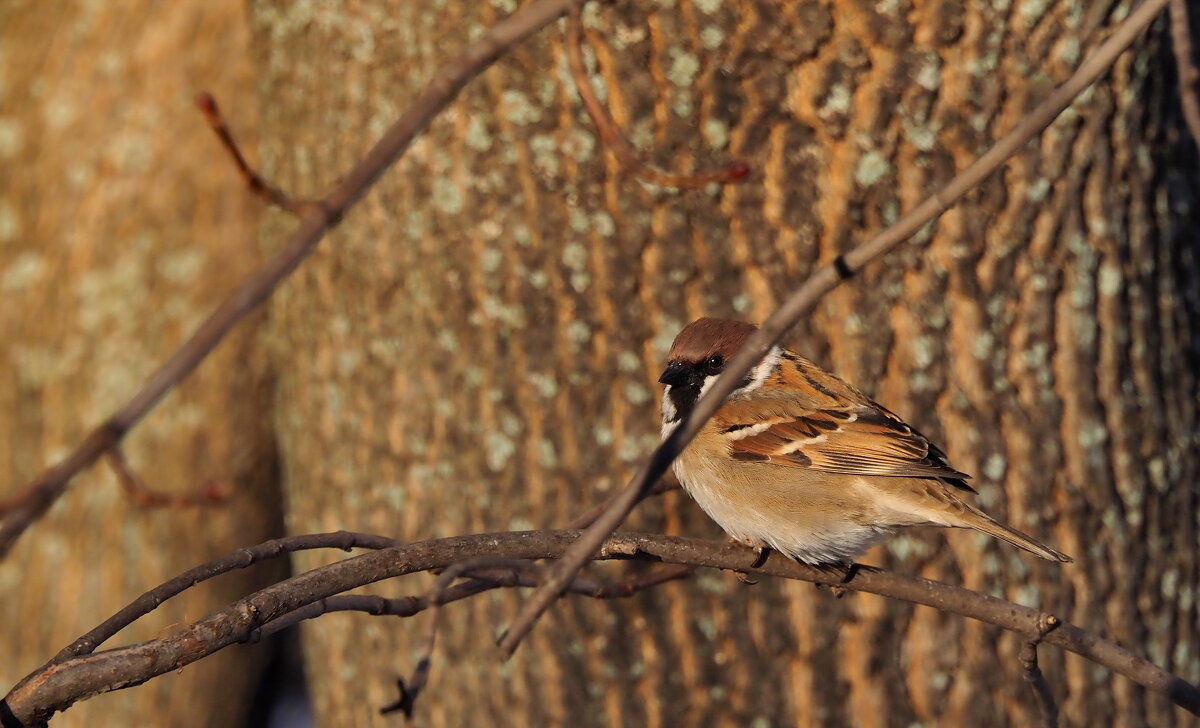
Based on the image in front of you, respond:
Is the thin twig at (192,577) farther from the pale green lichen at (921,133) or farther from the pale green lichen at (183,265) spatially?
the pale green lichen at (183,265)

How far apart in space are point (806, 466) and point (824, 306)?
0.52 m

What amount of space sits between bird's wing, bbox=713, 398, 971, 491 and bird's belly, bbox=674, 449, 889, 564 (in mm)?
50

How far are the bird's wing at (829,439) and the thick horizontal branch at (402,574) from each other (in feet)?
2.10

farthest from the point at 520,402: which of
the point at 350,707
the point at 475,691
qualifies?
the point at 350,707

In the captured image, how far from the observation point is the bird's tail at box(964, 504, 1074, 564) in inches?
108

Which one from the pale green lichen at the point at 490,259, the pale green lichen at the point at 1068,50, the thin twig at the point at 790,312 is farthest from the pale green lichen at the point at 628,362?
the thin twig at the point at 790,312

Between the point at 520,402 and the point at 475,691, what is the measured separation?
0.94 metres

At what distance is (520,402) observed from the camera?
3717mm

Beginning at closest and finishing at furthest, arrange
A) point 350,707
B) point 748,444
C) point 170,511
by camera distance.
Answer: point 748,444 < point 350,707 < point 170,511

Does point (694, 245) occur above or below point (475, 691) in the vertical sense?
above

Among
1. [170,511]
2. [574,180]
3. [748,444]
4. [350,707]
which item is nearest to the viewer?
[748,444]

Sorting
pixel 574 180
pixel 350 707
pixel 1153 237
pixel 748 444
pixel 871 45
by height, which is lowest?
pixel 350 707

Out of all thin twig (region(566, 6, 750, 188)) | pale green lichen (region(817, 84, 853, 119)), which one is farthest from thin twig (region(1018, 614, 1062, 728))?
pale green lichen (region(817, 84, 853, 119))

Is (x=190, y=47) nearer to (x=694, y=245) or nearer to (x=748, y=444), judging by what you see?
(x=694, y=245)
